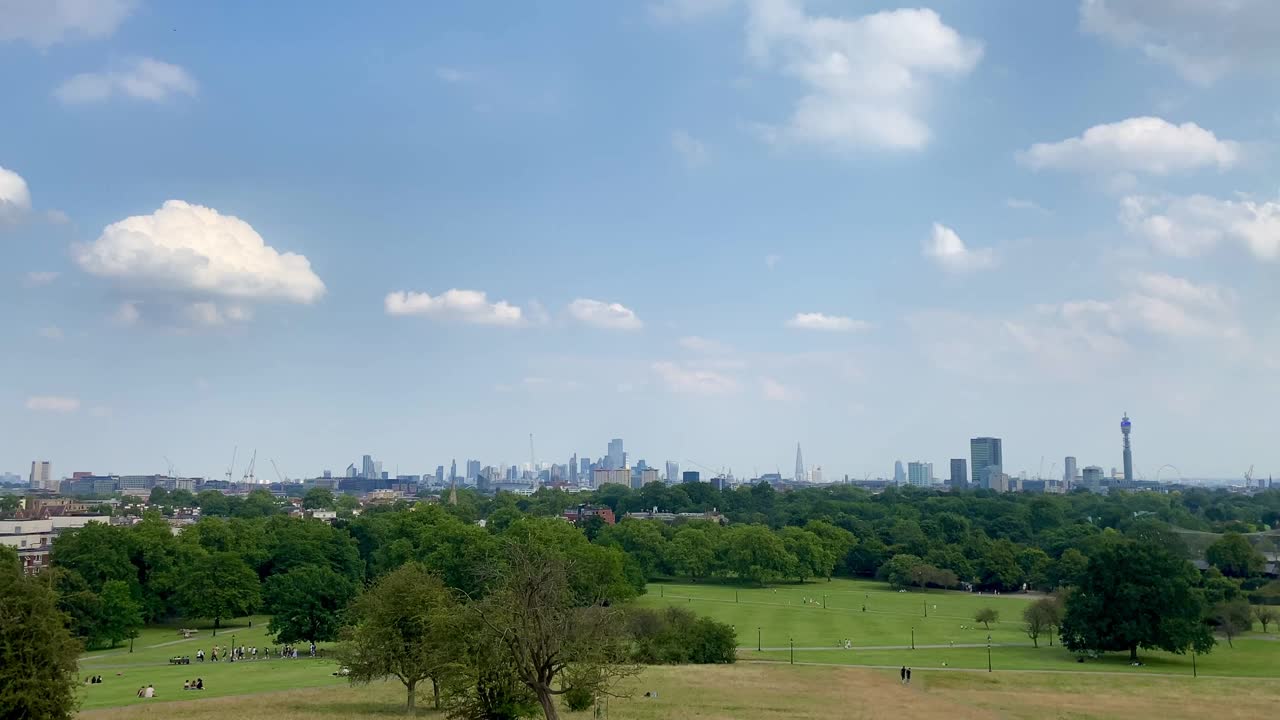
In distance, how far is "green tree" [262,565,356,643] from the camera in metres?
70.1

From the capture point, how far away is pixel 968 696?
165ft

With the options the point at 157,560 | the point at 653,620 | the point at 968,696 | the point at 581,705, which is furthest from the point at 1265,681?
the point at 157,560

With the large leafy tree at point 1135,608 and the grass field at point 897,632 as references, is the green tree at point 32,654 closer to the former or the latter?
the grass field at point 897,632

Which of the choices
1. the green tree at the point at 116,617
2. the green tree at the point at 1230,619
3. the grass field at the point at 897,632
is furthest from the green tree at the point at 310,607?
the green tree at the point at 1230,619

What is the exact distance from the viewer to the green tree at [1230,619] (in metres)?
72.4

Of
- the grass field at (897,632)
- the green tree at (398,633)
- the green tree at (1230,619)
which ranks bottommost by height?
the grass field at (897,632)

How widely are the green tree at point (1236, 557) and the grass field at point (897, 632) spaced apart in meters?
29.4

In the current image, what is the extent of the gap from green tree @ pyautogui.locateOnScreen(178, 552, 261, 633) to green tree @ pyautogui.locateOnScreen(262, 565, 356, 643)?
35.9 ft

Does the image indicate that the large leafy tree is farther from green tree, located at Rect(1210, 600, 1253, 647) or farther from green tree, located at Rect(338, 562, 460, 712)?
green tree, located at Rect(338, 562, 460, 712)

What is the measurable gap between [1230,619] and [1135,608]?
14140mm

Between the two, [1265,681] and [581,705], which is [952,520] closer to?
[1265,681]

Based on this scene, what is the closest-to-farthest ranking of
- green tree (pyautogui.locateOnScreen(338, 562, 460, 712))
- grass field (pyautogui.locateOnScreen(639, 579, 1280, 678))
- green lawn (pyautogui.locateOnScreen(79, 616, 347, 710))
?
green tree (pyautogui.locateOnScreen(338, 562, 460, 712)) → green lawn (pyautogui.locateOnScreen(79, 616, 347, 710)) → grass field (pyautogui.locateOnScreen(639, 579, 1280, 678))

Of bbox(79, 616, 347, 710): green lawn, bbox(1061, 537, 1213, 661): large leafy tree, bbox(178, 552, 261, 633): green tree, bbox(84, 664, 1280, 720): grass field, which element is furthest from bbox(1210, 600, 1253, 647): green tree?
bbox(178, 552, 261, 633): green tree

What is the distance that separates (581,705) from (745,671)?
81.1 ft
